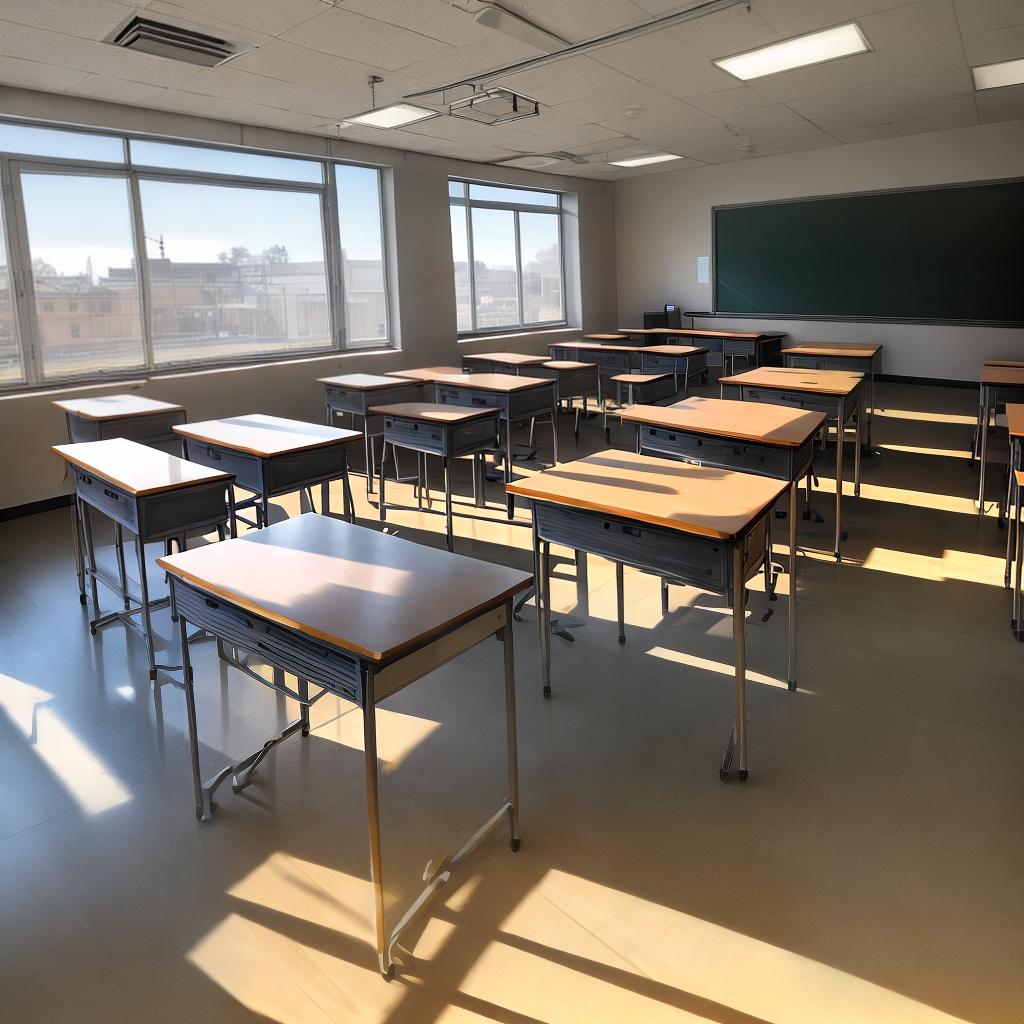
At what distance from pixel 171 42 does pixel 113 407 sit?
7.19 ft

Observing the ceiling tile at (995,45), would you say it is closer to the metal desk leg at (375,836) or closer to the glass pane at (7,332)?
the metal desk leg at (375,836)

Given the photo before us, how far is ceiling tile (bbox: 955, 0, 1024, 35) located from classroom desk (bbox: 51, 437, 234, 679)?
4946 mm

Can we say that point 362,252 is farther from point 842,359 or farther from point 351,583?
point 351,583

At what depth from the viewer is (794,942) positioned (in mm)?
1727

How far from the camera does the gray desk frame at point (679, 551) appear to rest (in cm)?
225

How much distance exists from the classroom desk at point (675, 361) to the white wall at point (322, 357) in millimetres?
2144

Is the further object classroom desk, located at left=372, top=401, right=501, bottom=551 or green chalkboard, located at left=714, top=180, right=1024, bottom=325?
green chalkboard, located at left=714, top=180, right=1024, bottom=325

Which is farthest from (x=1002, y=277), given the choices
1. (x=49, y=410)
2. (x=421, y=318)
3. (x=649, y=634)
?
(x=49, y=410)

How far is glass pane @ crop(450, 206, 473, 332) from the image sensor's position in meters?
9.59

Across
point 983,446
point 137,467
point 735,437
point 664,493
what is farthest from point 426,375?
point 664,493

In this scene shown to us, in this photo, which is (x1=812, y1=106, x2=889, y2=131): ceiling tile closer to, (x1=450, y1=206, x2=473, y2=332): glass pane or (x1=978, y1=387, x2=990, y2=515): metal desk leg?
(x1=978, y1=387, x2=990, y2=515): metal desk leg

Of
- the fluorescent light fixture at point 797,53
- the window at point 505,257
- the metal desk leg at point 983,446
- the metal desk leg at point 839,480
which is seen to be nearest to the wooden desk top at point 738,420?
the metal desk leg at point 839,480

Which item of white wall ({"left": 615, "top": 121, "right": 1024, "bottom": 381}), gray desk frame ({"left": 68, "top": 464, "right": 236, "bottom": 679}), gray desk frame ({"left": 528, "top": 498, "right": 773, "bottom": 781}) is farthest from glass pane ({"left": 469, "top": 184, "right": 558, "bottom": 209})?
gray desk frame ({"left": 528, "top": 498, "right": 773, "bottom": 781})

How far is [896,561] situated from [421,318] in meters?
6.00
